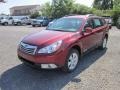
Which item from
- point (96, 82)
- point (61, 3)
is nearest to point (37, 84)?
point (96, 82)

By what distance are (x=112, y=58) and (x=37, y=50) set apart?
3317mm

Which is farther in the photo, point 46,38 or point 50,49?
point 46,38

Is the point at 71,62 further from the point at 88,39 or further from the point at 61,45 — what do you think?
the point at 88,39

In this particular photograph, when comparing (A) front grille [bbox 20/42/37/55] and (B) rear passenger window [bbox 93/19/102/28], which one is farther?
(B) rear passenger window [bbox 93/19/102/28]

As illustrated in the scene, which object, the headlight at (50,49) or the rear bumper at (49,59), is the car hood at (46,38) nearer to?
the headlight at (50,49)

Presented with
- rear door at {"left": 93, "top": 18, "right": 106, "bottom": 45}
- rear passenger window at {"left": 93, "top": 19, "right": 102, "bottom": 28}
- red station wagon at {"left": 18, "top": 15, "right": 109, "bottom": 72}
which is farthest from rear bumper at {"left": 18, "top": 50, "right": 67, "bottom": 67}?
rear passenger window at {"left": 93, "top": 19, "right": 102, "bottom": 28}

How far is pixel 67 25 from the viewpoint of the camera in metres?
6.71

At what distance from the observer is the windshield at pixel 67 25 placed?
21.1 ft

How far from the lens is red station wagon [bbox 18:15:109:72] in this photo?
5195mm

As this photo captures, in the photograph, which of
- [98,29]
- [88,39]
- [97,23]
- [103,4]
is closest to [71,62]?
[88,39]

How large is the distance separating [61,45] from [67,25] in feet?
5.07

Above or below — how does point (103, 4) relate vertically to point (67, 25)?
above

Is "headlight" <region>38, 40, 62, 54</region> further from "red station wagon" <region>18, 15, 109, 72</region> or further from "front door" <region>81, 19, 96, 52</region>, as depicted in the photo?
"front door" <region>81, 19, 96, 52</region>

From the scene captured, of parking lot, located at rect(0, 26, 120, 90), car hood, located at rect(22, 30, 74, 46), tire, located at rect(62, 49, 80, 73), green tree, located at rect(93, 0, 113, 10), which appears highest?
green tree, located at rect(93, 0, 113, 10)
